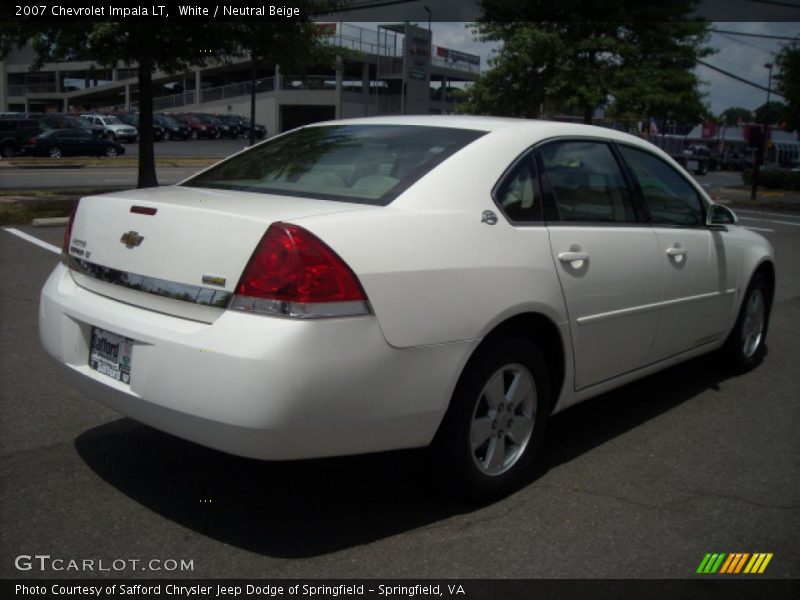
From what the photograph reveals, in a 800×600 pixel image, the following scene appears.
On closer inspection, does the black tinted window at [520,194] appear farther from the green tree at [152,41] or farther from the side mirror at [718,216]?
the green tree at [152,41]

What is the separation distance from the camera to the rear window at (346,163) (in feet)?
11.7

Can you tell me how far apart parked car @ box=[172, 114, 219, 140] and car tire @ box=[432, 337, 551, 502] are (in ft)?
167

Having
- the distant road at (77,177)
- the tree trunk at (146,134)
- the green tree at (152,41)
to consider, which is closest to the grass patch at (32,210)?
the tree trunk at (146,134)

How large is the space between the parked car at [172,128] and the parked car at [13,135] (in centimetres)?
1597

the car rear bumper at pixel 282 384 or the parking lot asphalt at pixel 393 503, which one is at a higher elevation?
the car rear bumper at pixel 282 384

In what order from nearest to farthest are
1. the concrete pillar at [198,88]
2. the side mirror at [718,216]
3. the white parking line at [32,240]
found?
the side mirror at [718,216] < the white parking line at [32,240] < the concrete pillar at [198,88]

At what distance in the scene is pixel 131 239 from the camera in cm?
336

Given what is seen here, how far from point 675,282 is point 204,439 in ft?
9.38

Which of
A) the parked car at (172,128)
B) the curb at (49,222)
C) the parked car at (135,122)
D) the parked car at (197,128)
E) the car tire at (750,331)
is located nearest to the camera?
the car tire at (750,331)

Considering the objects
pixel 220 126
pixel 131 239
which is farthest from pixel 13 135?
pixel 131 239

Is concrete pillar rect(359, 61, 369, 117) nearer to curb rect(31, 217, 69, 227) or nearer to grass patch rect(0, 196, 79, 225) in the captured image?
grass patch rect(0, 196, 79, 225)

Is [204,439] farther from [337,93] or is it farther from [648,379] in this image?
[337,93]

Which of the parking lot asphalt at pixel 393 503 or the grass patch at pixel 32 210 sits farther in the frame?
the grass patch at pixel 32 210

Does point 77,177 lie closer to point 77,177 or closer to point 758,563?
point 77,177
